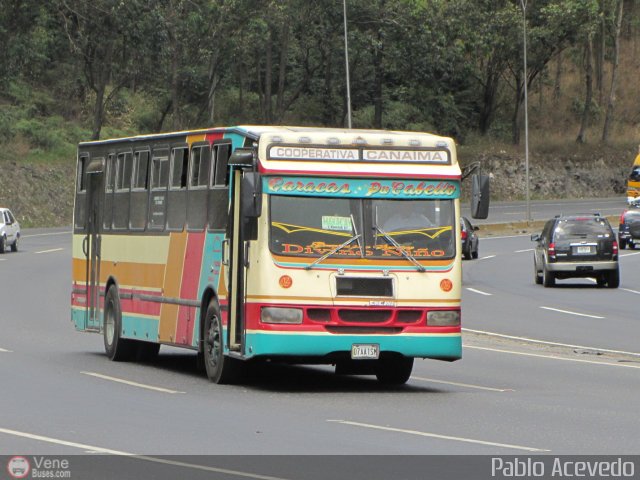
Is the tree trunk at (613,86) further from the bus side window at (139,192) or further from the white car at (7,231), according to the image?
the bus side window at (139,192)

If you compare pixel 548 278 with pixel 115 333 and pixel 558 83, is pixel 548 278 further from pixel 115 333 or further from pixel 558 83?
pixel 558 83

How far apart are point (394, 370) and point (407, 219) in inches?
72.6

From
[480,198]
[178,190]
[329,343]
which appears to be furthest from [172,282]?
[480,198]

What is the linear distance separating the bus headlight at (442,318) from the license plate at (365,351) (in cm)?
72

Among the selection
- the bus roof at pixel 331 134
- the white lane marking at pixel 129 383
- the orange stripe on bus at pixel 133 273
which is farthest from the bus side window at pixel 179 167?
the white lane marking at pixel 129 383

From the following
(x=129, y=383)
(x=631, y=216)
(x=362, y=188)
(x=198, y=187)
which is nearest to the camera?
(x=362, y=188)

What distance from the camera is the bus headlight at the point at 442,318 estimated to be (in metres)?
15.9

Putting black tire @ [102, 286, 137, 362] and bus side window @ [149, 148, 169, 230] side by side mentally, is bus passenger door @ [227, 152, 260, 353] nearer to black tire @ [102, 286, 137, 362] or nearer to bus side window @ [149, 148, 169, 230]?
bus side window @ [149, 148, 169, 230]

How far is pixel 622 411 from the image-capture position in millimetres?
14078

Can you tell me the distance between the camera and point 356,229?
623 inches

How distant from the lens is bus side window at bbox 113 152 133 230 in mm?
19875

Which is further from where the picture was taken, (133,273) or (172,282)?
(133,273)

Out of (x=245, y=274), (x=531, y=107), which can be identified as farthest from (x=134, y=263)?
(x=531, y=107)

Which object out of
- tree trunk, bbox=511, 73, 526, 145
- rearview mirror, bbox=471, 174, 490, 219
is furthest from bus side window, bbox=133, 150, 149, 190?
tree trunk, bbox=511, 73, 526, 145
